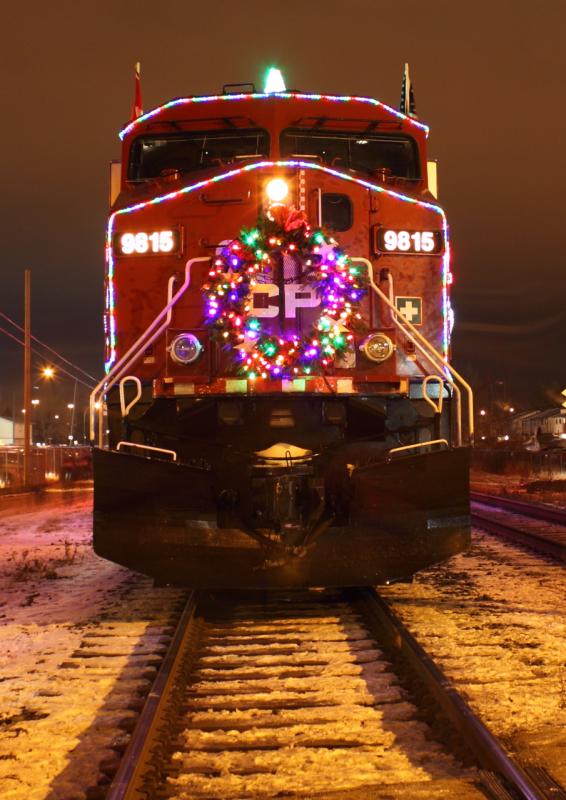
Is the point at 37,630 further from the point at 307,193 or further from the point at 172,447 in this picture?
the point at 307,193

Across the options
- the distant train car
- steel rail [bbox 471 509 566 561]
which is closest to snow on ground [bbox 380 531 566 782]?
steel rail [bbox 471 509 566 561]

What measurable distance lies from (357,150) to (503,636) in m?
4.70

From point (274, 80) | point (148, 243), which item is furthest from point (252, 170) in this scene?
point (274, 80)

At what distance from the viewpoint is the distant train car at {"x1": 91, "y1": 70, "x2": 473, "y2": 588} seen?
593cm

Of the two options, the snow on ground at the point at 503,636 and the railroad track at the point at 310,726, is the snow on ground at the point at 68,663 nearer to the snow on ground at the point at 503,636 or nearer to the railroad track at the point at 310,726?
the railroad track at the point at 310,726

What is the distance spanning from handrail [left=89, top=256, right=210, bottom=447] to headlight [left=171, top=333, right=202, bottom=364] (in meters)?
0.17

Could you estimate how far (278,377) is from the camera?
6.09 metres

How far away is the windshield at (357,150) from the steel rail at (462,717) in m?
4.31

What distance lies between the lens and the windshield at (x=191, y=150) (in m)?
7.49

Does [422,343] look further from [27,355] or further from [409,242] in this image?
[27,355]

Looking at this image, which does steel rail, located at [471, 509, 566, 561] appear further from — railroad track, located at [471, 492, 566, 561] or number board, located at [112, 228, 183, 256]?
number board, located at [112, 228, 183, 256]

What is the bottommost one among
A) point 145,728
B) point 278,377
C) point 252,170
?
point 145,728

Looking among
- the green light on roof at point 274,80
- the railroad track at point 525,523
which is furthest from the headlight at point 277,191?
the railroad track at point 525,523

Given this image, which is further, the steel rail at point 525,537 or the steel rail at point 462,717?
the steel rail at point 525,537
